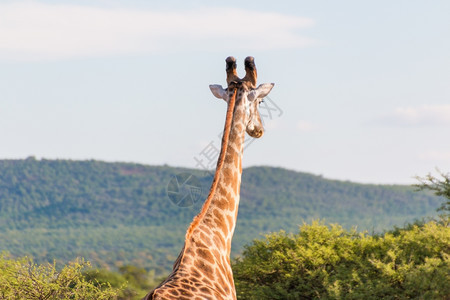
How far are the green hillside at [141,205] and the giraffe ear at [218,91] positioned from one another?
9918 cm

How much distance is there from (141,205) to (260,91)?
127 m

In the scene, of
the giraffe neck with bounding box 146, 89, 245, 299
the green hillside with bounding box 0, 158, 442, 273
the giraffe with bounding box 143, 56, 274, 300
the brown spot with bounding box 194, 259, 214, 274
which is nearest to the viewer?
the giraffe with bounding box 143, 56, 274, 300

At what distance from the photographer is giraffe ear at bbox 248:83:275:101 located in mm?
11805

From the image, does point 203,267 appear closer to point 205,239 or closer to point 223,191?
point 205,239

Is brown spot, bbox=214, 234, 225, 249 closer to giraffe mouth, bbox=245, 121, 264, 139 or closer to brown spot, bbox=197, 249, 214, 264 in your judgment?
brown spot, bbox=197, 249, 214, 264

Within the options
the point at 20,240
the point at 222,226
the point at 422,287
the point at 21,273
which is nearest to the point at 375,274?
the point at 422,287

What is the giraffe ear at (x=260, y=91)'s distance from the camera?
11805 millimetres

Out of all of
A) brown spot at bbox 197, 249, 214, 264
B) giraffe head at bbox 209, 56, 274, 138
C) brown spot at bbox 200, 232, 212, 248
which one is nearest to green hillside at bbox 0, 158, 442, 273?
giraffe head at bbox 209, 56, 274, 138

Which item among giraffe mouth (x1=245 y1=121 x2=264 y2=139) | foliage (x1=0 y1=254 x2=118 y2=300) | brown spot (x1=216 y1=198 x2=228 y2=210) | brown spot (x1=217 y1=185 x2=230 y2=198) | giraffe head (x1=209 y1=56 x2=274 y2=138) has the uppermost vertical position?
giraffe head (x1=209 y1=56 x2=274 y2=138)

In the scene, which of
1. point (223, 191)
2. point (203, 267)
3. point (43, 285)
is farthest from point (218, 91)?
point (43, 285)

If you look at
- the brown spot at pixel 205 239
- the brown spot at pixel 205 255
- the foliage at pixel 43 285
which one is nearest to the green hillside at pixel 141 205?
the foliage at pixel 43 285

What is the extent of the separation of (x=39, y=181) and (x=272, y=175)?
126 ft

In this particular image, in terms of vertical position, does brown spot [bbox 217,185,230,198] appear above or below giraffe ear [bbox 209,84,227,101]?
below

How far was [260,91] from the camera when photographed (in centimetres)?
1185
